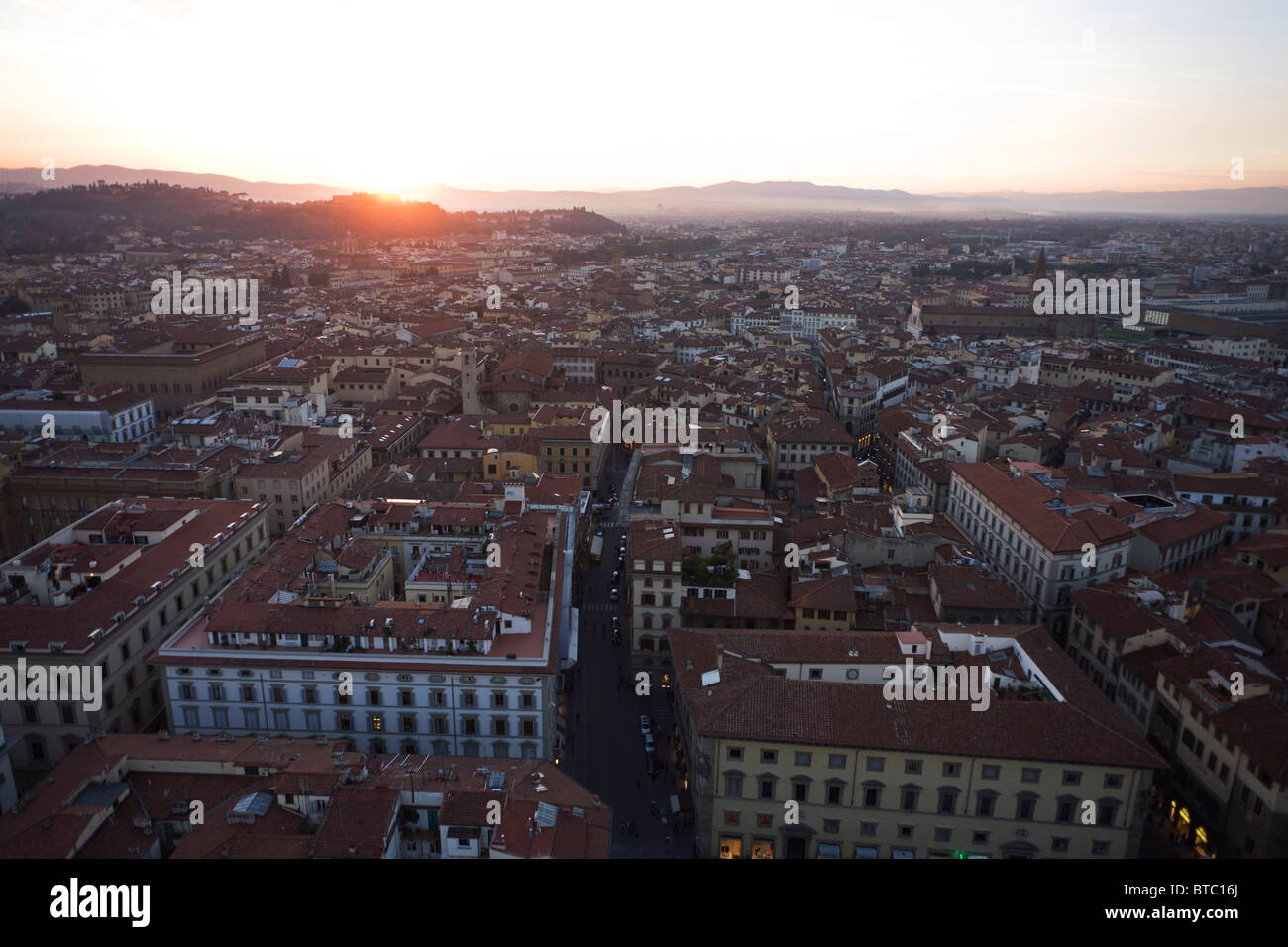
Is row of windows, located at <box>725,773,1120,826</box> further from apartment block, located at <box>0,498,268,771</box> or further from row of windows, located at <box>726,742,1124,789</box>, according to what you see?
apartment block, located at <box>0,498,268,771</box>

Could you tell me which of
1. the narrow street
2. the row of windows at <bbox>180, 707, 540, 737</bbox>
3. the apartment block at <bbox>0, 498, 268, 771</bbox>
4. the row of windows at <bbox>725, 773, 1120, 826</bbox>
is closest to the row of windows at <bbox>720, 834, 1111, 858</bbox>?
the row of windows at <bbox>725, 773, 1120, 826</bbox>

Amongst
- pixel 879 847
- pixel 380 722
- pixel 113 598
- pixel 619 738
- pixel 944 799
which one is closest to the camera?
pixel 944 799

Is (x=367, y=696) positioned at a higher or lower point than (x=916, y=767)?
higher

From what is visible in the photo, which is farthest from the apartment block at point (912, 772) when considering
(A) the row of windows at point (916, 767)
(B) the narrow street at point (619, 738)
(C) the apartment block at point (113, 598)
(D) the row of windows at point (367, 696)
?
(C) the apartment block at point (113, 598)

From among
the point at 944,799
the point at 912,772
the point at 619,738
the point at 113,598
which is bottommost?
the point at 619,738

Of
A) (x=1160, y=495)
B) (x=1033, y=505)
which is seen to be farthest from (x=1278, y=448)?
(x=1033, y=505)

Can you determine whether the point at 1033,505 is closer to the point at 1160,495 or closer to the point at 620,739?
the point at 1160,495

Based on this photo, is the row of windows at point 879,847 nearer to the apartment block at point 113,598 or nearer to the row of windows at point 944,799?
the row of windows at point 944,799

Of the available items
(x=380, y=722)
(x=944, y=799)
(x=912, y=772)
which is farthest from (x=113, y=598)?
(x=944, y=799)

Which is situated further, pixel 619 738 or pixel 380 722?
pixel 619 738

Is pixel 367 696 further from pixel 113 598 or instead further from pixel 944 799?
pixel 944 799
